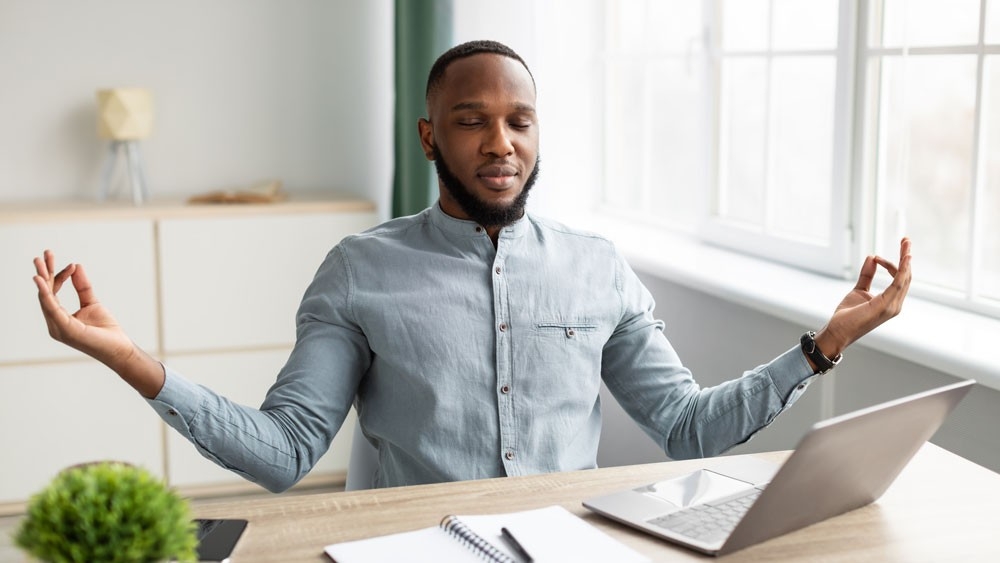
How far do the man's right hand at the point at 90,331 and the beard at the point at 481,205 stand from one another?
0.56 meters

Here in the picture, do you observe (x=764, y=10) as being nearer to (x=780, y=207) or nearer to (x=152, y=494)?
(x=780, y=207)

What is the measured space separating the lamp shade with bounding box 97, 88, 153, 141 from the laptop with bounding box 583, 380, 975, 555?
2.74 m

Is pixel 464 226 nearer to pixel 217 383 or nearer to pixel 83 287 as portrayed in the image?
pixel 83 287

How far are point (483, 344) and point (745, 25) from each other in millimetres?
1481

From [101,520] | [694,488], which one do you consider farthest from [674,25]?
[101,520]

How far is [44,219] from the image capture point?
342 cm

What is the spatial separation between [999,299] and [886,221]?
34cm

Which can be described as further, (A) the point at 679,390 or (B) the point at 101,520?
(A) the point at 679,390

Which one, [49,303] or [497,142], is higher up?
[497,142]

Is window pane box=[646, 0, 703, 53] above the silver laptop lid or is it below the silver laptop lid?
above

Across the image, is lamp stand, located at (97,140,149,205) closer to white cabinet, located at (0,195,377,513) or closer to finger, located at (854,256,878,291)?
white cabinet, located at (0,195,377,513)

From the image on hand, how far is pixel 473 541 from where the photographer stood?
122 centimetres

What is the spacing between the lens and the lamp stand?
369cm

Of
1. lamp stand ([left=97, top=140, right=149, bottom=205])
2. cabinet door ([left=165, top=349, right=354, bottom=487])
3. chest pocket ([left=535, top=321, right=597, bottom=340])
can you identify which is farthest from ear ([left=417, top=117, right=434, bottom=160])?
lamp stand ([left=97, top=140, right=149, bottom=205])
